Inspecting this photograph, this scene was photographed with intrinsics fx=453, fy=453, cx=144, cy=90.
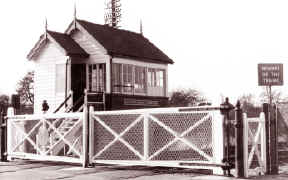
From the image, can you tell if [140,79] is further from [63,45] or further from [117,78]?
[63,45]

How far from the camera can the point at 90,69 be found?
21578mm

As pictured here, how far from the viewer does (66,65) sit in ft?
68.6

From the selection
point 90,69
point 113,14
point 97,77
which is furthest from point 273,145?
point 113,14

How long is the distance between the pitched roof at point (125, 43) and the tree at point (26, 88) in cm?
5267

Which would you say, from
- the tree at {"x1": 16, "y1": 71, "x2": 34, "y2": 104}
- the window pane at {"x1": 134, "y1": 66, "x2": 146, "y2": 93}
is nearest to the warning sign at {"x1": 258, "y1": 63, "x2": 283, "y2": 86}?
the window pane at {"x1": 134, "y1": 66, "x2": 146, "y2": 93}

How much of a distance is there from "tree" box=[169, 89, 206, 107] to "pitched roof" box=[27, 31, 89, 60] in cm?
4710

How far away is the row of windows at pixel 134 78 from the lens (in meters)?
21.2

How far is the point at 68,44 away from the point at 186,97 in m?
54.7

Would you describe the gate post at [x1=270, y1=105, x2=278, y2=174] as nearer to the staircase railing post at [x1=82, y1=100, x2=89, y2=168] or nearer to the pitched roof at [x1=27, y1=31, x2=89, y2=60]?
the staircase railing post at [x1=82, y1=100, x2=89, y2=168]

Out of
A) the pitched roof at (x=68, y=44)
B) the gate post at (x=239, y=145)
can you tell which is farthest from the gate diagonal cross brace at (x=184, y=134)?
the pitched roof at (x=68, y=44)

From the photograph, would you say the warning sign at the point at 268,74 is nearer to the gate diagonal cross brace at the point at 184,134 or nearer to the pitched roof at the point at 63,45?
the gate diagonal cross brace at the point at 184,134

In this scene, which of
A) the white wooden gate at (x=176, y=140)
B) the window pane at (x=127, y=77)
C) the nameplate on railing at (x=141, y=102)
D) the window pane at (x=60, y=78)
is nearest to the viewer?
the white wooden gate at (x=176, y=140)

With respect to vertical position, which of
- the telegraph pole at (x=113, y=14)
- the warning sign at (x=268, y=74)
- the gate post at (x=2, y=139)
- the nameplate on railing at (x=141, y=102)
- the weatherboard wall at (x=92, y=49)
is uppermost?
the telegraph pole at (x=113, y=14)

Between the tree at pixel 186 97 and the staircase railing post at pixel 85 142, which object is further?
the tree at pixel 186 97
